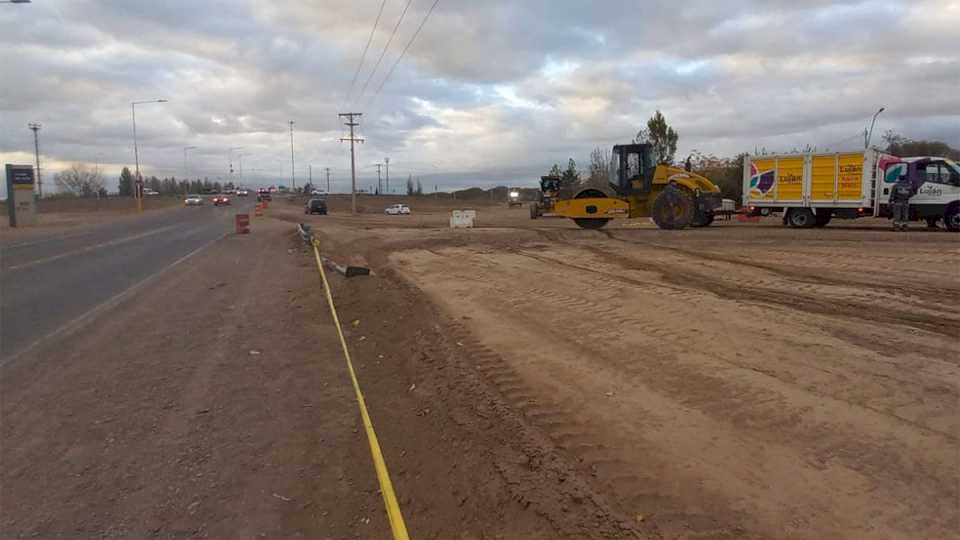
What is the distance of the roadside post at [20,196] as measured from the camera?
1654 inches

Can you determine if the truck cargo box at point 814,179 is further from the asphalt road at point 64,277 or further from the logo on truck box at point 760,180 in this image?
the asphalt road at point 64,277

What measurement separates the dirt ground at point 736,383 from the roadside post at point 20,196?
4086cm

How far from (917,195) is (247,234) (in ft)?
88.0

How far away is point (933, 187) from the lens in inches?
789

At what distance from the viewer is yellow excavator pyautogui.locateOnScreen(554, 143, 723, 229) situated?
22.8 m

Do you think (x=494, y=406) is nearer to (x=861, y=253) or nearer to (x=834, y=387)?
(x=834, y=387)

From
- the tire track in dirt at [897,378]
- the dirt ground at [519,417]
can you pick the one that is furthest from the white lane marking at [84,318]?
the tire track in dirt at [897,378]

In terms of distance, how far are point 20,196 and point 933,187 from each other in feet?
163

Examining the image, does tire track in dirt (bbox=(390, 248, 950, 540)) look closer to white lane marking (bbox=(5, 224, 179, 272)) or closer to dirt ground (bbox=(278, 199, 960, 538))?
dirt ground (bbox=(278, 199, 960, 538))

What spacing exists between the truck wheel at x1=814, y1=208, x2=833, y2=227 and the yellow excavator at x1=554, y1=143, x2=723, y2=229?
10.9ft

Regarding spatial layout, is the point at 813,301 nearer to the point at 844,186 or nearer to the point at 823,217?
the point at 844,186

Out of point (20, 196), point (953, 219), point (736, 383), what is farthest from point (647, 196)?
point (20, 196)

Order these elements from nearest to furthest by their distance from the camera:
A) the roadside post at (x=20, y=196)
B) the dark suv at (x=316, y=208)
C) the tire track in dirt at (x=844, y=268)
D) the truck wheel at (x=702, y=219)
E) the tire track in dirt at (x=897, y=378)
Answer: the tire track in dirt at (x=897, y=378) < the tire track in dirt at (x=844, y=268) < the truck wheel at (x=702, y=219) < the roadside post at (x=20, y=196) < the dark suv at (x=316, y=208)

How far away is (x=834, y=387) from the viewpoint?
576 centimetres
